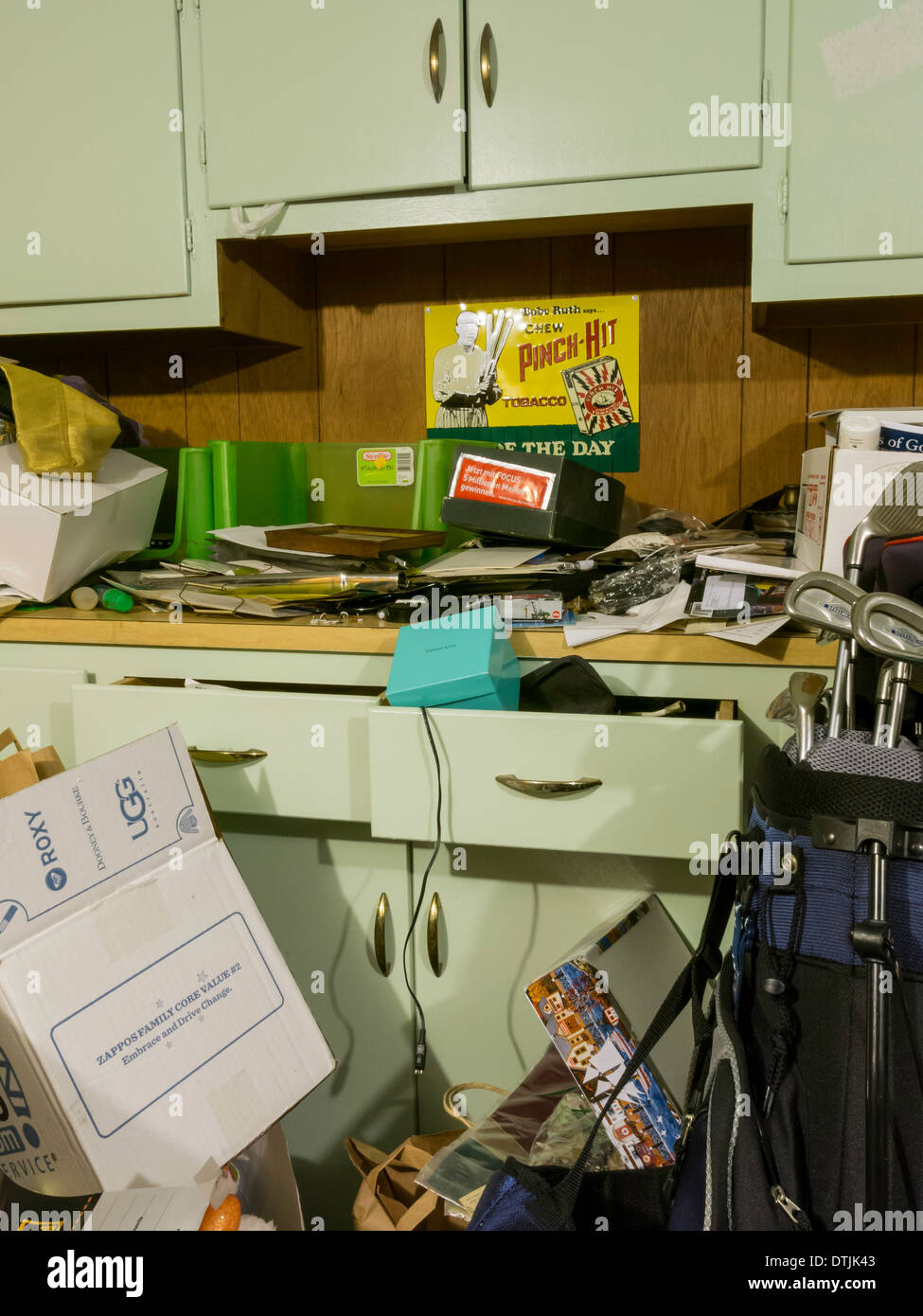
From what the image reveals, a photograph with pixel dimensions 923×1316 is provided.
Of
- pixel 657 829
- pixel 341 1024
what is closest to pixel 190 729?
pixel 341 1024

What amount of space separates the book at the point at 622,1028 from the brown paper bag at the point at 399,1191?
0.68 ft

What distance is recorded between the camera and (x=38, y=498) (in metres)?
1.34

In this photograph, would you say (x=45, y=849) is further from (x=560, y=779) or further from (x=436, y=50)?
(x=436, y=50)

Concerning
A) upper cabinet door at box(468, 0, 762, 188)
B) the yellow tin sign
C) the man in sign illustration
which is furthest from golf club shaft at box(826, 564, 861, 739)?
the man in sign illustration

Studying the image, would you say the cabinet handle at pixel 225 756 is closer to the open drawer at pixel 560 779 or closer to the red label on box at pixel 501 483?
the open drawer at pixel 560 779

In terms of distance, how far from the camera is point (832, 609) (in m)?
0.83

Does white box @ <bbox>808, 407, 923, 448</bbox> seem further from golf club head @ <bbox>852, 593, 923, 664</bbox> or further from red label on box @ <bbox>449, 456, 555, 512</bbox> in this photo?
golf club head @ <bbox>852, 593, 923, 664</bbox>

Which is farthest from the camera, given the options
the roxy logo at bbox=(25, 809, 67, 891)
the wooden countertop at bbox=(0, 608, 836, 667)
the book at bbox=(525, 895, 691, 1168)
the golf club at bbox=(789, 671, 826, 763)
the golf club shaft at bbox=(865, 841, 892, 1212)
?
the wooden countertop at bbox=(0, 608, 836, 667)

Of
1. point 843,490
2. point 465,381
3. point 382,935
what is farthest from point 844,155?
point 382,935

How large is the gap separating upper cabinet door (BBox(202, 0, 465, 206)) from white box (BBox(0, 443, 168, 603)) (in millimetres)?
482

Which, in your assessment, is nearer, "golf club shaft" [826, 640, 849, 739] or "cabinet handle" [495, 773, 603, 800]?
"golf club shaft" [826, 640, 849, 739]

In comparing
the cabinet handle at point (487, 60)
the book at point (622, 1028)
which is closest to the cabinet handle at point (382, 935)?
the book at point (622, 1028)

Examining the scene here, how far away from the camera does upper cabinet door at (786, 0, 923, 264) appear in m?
1.26
